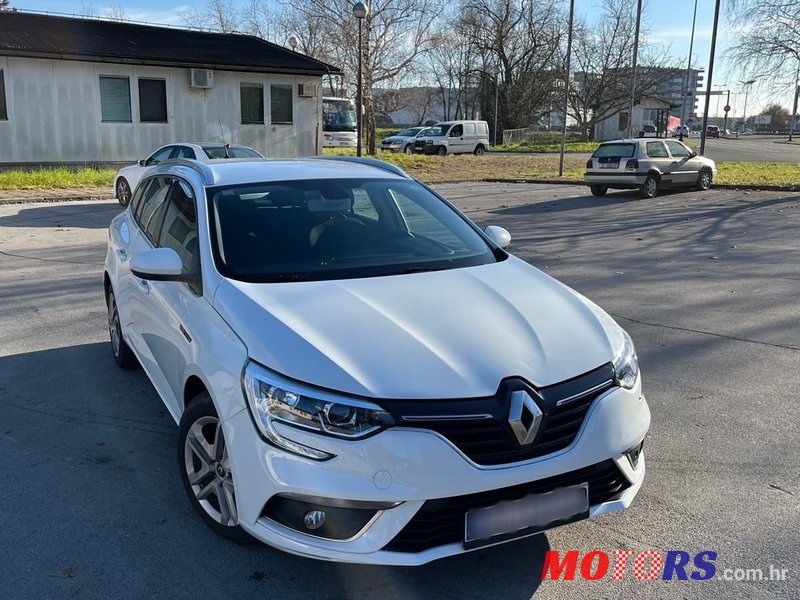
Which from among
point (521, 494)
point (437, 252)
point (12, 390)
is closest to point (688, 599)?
point (521, 494)

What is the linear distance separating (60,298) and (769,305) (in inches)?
300

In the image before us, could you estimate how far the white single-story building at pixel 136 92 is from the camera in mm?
21484

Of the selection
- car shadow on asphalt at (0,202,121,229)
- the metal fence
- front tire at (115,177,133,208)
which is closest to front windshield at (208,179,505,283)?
car shadow on asphalt at (0,202,121,229)

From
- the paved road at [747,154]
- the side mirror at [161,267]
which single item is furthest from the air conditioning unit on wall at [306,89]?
the side mirror at [161,267]

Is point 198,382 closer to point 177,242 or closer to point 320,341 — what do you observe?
point 320,341

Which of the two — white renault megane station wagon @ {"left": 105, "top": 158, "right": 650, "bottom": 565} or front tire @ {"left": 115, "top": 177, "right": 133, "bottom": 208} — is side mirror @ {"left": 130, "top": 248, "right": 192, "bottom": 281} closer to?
white renault megane station wagon @ {"left": 105, "top": 158, "right": 650, "bottom": 565}

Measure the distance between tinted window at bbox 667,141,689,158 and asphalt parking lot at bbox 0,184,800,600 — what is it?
11.1 meters

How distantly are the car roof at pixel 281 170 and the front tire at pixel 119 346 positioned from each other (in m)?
1.23

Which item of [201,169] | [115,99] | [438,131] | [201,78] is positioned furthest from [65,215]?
[438,131]

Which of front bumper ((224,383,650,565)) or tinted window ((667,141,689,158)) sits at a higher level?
tinted window ((667,141,689,158))

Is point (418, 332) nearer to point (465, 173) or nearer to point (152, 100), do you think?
point (152, 100)

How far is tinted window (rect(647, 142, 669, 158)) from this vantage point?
18547 millimetres

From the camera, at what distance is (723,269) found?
9.39 meters

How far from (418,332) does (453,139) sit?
37.3 meters
